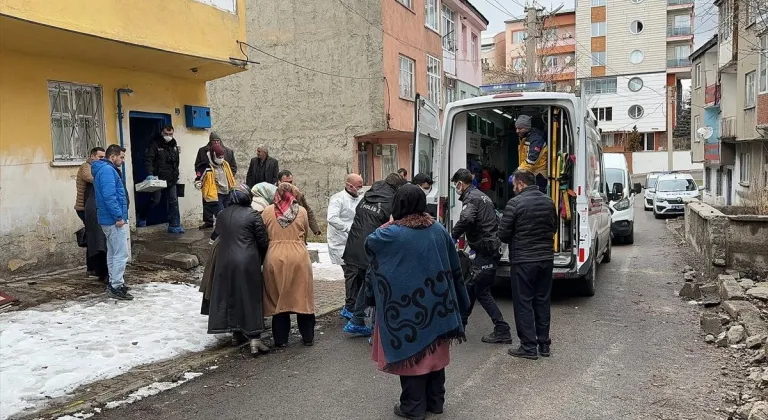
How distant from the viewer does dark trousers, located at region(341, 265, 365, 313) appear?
6996mm

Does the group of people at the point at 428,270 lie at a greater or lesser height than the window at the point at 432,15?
lesser

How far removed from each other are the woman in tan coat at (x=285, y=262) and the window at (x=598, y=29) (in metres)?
50.6

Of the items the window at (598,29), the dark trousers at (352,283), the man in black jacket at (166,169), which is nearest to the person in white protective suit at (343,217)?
the dark trousers at (352,283)

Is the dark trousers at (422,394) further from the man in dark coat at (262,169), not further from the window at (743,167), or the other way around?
the window at (743,167)

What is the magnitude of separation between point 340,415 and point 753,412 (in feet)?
9.52

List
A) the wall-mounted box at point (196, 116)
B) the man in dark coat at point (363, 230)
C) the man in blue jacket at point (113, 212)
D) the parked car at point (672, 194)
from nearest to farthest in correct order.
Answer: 1. the man in dark coat at point (363, 230)
2. the man in blue jacket at point (113, 212)
3. the wall-mounted box at point (196, 116)
4. the parked car at point (672, 194)

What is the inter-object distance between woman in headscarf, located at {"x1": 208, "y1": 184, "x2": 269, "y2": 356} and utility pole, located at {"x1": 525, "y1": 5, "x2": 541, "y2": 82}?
1693 centimetres

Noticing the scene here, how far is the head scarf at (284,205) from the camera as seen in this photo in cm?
625

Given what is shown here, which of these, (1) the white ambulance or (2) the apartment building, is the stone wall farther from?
(2) the apartment building

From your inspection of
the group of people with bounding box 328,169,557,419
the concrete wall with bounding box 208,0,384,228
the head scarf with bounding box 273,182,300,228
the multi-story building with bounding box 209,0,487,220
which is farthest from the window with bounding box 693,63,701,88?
the head scarf with bounding box 273,182,300,228

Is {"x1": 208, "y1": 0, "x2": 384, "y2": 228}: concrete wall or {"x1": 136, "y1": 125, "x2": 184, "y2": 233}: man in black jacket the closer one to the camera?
{"x1": 136, "y1": 125, "x2": 184, "y2": 233}: man in black jacket

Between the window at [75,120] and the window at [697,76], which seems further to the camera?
the window at [697,76]

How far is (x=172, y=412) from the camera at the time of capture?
4809 mm

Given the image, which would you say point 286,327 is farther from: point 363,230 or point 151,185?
point 151,185
